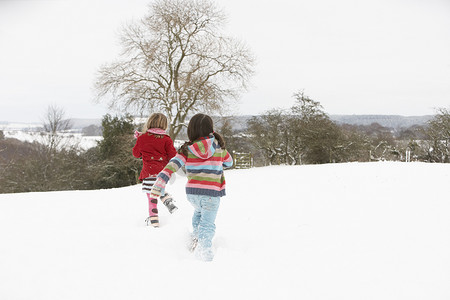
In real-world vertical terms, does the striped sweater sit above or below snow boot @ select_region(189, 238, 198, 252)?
above

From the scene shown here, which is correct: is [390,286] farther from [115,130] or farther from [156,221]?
[115,130]

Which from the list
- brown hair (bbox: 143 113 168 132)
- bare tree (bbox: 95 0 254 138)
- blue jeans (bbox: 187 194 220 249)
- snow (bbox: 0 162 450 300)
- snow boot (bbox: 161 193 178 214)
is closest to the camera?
snow (bbox: 0 162 450 300)

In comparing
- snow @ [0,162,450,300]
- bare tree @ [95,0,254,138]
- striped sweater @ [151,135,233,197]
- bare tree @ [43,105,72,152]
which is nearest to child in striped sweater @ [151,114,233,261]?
striped sweater @ [151,135,233,197]

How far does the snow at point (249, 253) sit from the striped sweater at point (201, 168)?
665 mm

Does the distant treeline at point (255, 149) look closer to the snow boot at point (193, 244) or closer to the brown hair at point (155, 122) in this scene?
the brown hair at point (155, 122)

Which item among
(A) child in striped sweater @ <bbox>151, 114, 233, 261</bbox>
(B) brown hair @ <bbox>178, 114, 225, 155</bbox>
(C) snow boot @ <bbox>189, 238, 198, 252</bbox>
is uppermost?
(B) brown hair @ <bbox>178, 114, 225, 155</bbox>

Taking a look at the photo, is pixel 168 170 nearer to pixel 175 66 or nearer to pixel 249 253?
pixel 249 253

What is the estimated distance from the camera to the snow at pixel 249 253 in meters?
2.32

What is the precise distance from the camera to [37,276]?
7.91ft

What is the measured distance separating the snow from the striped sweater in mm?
665

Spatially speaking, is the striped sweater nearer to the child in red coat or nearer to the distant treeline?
the child in red coat

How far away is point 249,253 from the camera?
10.3 ft

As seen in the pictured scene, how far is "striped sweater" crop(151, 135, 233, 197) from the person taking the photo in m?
3.17

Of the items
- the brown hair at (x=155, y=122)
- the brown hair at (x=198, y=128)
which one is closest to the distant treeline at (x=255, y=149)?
the brown hair at (x=155, y=122)
